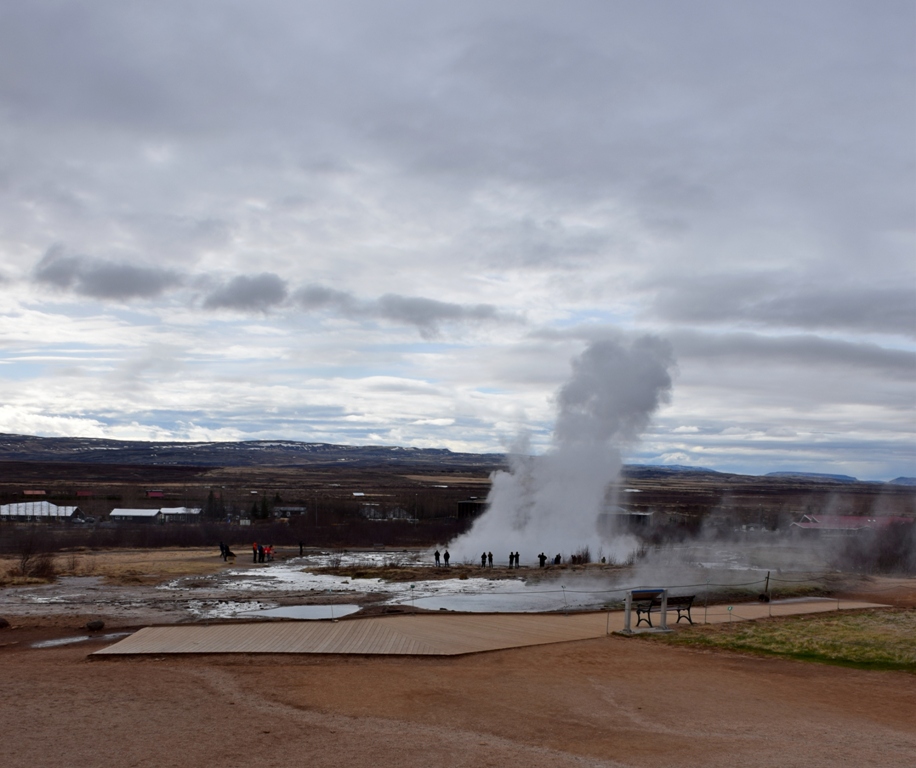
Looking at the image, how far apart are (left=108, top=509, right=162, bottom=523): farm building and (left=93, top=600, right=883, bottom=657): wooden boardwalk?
60581mm

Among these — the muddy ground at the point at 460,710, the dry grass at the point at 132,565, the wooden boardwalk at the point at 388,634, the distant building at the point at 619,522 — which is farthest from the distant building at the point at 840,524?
the muddy ground at the point at 460,710

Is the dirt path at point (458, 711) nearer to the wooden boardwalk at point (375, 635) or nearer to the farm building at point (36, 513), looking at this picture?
the wooden boardwalk at point (375, 635)

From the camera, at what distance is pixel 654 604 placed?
75.3 feet

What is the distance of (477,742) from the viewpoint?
11.4 metres

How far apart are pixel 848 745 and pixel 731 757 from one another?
1.89 metres

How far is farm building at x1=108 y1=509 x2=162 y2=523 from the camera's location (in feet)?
255

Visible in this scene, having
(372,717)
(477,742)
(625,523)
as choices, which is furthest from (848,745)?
(625,523)

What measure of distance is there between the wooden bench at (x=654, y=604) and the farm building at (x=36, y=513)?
67.6m

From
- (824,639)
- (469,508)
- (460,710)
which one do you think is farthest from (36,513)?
(460,710)

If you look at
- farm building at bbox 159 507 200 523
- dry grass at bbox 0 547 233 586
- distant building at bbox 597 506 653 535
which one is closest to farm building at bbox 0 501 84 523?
farm building at bbox 159 507 200 523

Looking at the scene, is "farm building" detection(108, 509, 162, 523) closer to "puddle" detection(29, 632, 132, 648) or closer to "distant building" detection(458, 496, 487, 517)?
"distant building" detection(458, 496, 487, 517)

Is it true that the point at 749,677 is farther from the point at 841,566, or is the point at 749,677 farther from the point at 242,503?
the point at 242,503

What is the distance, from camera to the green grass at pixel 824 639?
18.3 m

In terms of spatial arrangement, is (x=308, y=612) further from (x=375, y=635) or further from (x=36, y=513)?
(x=36, y=513)
